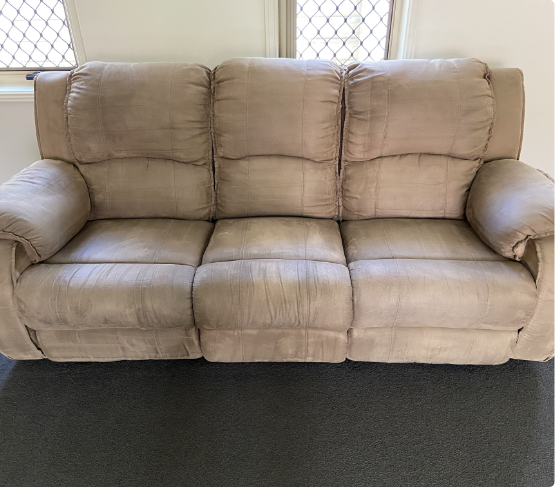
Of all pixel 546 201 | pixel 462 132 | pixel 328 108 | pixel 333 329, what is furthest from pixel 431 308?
pixel 328 108

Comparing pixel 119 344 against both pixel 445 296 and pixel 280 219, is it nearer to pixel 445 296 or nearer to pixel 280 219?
pixel 280 219

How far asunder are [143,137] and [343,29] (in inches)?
44.8

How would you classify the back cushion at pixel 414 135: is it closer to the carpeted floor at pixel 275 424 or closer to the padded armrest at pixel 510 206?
the padded armrest at pixel 510 206

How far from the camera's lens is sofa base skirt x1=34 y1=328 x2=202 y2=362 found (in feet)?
4.93

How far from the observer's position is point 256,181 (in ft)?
5.84

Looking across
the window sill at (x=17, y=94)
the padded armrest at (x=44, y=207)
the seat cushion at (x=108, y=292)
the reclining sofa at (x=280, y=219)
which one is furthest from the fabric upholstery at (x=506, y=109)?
the window sill at (x=17, y=94)

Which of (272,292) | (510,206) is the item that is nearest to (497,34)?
(510,206)

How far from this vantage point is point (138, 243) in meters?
1.60

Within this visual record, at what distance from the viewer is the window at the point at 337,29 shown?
78.7 inches

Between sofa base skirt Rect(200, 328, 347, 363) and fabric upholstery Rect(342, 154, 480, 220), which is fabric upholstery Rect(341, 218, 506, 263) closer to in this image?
fabric upholstery Rect(342, 154, 480, 220)

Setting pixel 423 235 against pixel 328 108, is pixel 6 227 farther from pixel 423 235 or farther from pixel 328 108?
pixel 423 235

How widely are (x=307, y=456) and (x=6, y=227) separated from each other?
1.25 meters

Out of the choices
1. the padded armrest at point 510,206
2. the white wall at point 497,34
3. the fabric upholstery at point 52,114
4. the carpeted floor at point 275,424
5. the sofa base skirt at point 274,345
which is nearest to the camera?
the carpeted floor at point 275,424

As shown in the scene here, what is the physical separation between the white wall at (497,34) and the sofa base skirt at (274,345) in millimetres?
Answer: 1478
